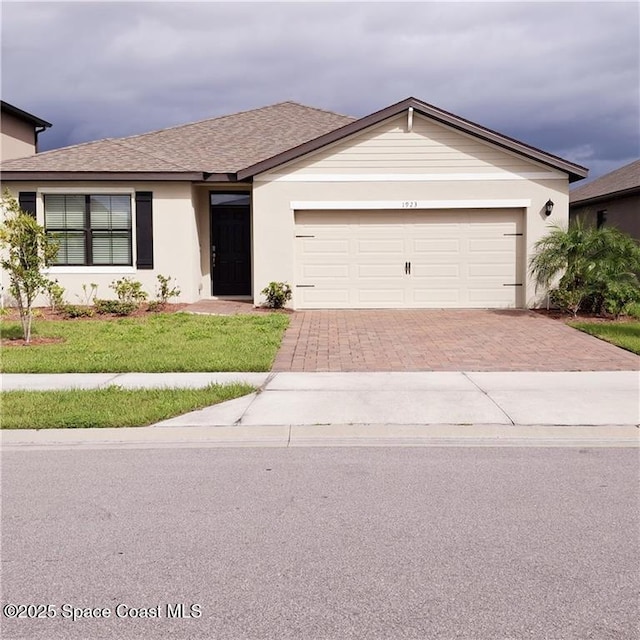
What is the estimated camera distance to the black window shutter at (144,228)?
709 inches

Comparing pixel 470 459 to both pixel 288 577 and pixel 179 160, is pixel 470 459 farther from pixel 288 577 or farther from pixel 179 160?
pixel 179 160

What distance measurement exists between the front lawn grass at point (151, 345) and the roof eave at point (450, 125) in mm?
4634

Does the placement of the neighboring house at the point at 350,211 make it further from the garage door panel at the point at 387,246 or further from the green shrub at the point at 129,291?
the green shrub at the point at 129,291

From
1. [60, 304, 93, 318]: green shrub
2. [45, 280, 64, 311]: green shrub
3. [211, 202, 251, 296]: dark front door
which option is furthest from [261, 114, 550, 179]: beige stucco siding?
[45, 280, 64, 311]: green shrub

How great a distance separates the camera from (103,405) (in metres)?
7.93

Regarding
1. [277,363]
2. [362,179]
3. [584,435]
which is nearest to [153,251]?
[362,179]

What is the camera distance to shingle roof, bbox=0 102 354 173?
18125mm

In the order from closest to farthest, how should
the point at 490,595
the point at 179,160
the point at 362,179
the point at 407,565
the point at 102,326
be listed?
the point at 490,595, the point at 407,565, the point at 102,326, the point at 362,179, the point at 179,160

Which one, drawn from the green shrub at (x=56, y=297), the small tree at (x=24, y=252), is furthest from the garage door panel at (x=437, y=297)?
the small tree at (x=24, y=252)

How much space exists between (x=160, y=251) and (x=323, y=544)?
48.5ft

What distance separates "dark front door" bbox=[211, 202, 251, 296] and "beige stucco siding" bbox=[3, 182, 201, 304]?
1.75 metres

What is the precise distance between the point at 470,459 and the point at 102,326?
32.9ft

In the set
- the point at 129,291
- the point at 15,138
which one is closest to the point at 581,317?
the point at 129,291

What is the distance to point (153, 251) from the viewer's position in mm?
18156
